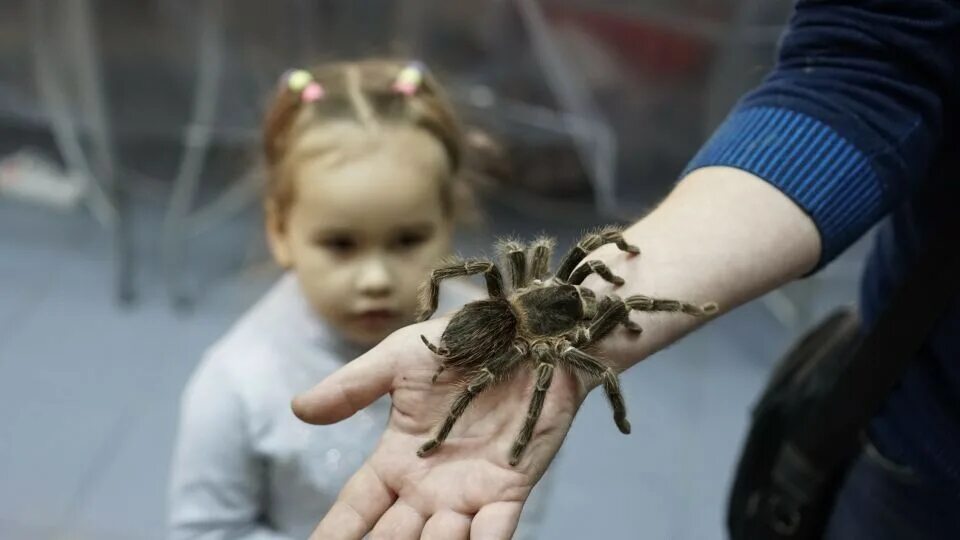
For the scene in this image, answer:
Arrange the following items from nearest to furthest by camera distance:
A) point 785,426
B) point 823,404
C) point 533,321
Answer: point 533,321 → point 823,404 → point 785,426

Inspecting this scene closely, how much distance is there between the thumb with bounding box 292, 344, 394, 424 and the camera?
88 cm

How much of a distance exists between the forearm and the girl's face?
253mm

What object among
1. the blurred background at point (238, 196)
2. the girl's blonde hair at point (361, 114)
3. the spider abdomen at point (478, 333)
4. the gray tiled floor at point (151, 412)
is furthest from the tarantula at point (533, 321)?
the blurred background at point (238, 196)

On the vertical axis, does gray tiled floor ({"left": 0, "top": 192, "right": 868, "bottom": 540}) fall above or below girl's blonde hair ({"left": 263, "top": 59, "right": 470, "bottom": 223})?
below

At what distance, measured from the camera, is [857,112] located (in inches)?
39.2

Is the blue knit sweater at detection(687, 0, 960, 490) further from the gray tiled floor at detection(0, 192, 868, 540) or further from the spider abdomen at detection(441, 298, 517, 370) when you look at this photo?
the gray tiled floor at detection(0, 192, 868, 540)

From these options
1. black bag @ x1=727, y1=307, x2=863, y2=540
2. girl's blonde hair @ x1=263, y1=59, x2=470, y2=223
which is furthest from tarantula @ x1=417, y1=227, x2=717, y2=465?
black bag @ x1=727, y1=307, x2=863, y2=540

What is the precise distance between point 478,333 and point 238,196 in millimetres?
1992

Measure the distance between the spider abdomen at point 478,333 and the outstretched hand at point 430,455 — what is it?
0.8 inches

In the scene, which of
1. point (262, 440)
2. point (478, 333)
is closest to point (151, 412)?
point (262, 440)

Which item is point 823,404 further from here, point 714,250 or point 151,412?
point 151,412

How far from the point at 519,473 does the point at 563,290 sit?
304 mm

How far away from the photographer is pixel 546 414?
93 cm

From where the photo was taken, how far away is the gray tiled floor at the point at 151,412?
7.28ft
